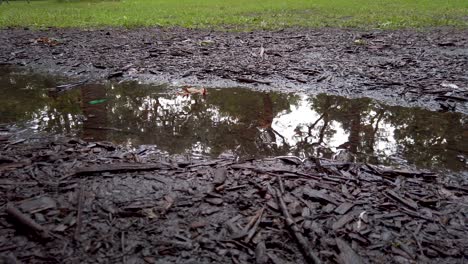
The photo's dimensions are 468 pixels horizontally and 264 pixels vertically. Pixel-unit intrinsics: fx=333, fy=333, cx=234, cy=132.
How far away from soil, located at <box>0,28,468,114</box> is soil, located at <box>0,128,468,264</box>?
290cm

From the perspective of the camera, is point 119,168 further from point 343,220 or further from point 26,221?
point 343,220

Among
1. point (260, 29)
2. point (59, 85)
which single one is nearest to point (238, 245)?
point (59, 85)

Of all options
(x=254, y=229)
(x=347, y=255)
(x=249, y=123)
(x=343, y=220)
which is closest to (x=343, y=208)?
(x=343, y=220)

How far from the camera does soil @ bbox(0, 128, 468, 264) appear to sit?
7.96 ft

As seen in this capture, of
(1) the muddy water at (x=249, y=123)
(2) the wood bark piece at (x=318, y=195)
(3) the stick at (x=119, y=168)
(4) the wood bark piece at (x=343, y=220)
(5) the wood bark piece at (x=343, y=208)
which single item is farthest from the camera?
(1) the muddy water at (x=249, y=123)

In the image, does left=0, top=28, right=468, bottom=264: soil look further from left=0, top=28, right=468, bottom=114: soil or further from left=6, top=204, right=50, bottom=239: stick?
left=0, top=28, right=468, bottom=114: soil

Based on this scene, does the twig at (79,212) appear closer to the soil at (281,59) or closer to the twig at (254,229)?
the twig at (254,229)

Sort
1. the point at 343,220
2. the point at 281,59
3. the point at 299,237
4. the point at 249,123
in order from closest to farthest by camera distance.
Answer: the point at 299,237 < the point at 343,220 < the point at 249,123 < the point at 281,59

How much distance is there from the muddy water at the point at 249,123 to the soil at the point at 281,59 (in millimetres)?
616

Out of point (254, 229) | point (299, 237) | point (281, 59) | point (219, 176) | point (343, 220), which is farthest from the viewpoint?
point (281, 59)

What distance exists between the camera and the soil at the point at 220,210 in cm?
243

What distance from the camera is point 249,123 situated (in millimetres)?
4797

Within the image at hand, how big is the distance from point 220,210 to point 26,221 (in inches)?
60.8

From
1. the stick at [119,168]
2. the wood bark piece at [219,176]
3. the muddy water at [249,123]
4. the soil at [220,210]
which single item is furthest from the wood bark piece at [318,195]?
the stick at [119,168]
